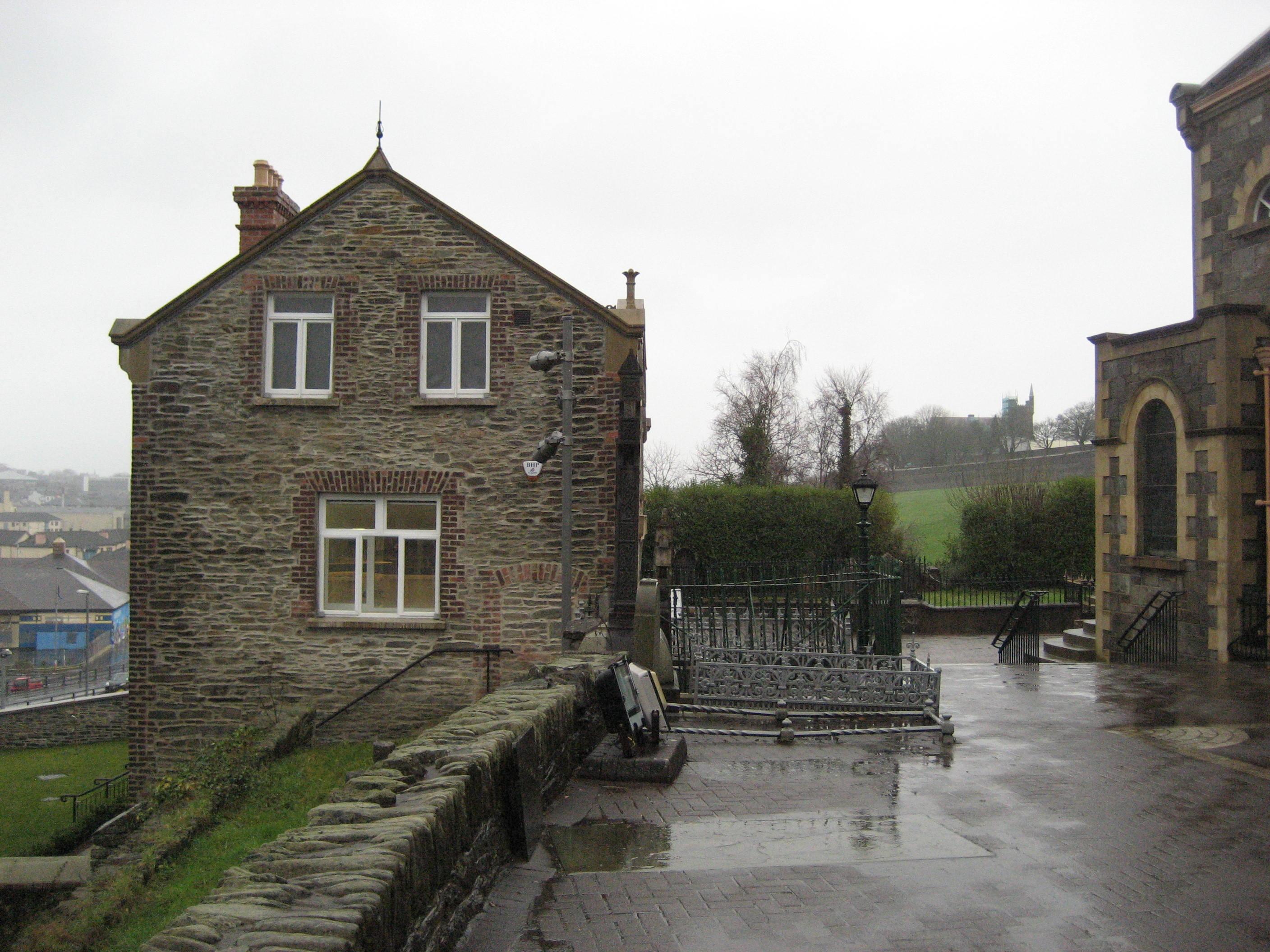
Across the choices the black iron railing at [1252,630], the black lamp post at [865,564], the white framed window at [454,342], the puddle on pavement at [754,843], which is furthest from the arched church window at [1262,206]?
the puddle on pavement at [754,843]

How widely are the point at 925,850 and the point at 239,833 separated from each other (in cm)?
673

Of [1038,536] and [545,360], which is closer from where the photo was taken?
[545,360]

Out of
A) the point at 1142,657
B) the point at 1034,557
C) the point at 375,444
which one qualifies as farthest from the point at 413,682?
the point at 1034,557

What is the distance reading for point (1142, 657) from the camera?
17891 millimetres

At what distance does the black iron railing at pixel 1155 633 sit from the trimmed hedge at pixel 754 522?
11835mm

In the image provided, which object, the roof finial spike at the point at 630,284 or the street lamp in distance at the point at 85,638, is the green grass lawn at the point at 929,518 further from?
the street lamp in distance at the point at 85,638

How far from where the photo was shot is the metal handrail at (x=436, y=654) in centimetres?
1542

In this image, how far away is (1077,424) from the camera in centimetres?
6206

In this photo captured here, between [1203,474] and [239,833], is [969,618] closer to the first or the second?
[1203,474]

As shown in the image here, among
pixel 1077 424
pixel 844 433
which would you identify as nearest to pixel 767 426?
pixel 844 433

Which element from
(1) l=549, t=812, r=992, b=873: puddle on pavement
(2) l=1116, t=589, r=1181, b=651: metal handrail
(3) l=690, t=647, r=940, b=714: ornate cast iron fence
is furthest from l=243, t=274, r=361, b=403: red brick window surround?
(2) l=1116, t=589, r=1181, b=651: metal handrail

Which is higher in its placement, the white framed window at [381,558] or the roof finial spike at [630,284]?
the roof finial spike at [630,284]

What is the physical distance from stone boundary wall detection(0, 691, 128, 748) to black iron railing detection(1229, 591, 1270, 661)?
3006 centimetres

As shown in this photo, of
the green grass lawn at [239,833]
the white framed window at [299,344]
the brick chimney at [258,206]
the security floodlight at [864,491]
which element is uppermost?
the brick chimney at [258,206]
